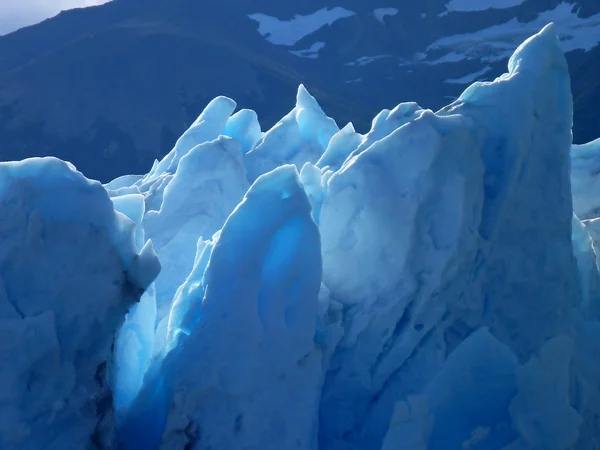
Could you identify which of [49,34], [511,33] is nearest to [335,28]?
[511,33]

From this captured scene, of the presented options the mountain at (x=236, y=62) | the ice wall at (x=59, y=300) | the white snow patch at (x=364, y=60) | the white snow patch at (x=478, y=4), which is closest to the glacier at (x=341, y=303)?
the ice wall at (x=59, y=300)

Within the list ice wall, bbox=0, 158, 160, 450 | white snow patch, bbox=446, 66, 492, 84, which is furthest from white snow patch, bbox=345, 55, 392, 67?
ice wall, bbox=0, 158, 160, 450

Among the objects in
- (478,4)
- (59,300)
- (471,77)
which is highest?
(59,300)

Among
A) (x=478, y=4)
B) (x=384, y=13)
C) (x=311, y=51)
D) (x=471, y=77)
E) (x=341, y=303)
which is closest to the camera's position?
(x=341, y=303)

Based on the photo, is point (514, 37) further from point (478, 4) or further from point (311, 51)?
point (311, 51)

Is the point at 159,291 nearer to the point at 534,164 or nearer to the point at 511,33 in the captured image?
the point at 534,164

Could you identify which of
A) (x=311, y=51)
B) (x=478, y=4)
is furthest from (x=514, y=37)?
(x=311, y=51)

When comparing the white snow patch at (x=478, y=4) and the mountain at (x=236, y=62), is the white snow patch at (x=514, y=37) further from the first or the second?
the white snow patch at (x=478, y=4)

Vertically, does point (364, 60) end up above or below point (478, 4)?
below
